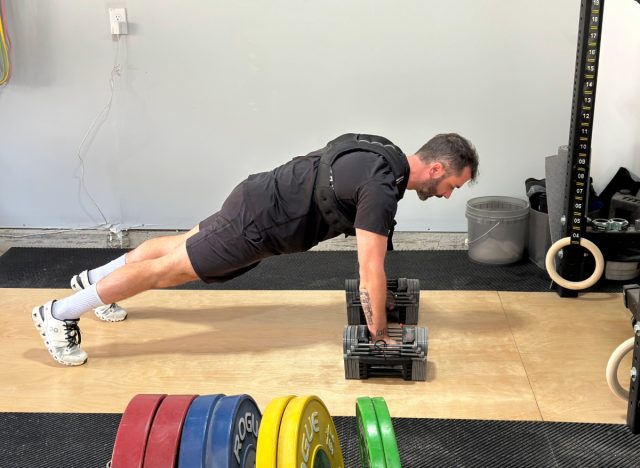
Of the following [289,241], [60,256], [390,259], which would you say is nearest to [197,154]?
[60,256]

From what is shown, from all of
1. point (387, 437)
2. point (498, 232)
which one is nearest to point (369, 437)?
point (387, 437)

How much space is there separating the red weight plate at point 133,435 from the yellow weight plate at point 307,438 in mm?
378

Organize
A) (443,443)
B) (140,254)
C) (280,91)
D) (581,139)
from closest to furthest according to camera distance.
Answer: (443,443) < (140,254) < (581,139) < (280,91)

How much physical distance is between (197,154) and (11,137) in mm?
1210

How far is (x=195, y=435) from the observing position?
6.04ft

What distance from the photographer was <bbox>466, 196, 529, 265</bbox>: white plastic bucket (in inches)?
160

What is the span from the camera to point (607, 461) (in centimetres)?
243

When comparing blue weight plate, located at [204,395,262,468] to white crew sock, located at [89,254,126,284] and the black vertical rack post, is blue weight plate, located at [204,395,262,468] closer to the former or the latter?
white crew sock, located at [89,254,126,284]

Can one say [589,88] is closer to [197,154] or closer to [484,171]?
[484,171]

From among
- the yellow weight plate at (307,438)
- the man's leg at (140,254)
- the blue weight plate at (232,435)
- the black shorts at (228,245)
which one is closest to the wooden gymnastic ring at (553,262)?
the black shorts at (228,245)

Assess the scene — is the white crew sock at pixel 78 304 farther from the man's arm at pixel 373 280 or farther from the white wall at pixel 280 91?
the white wall at pixel 280 91

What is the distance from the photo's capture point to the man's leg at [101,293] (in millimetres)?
3029

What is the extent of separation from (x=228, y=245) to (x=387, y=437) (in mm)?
1347

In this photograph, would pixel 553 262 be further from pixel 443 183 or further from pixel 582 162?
pixel 443 183
